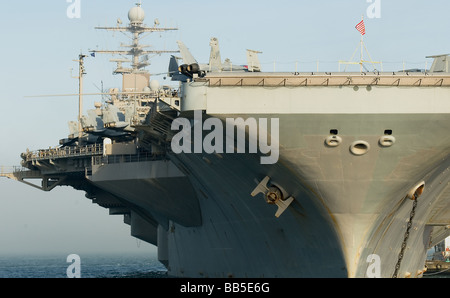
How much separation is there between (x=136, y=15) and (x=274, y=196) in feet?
108

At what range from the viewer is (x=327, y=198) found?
20.1 meters

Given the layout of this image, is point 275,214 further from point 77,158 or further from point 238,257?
point 77,158

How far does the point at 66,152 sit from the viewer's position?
39281mm

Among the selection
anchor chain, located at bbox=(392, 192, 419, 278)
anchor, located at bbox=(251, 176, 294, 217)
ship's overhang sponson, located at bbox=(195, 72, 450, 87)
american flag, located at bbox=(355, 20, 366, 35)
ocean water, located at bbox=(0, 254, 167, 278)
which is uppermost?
american flag, located at bbox=(355, 20, 366, 35)

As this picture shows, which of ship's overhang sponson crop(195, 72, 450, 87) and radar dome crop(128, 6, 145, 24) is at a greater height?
radar dome crop(128, 6, 145, 24)

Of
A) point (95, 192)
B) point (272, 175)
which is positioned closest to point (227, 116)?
point (272, 175)

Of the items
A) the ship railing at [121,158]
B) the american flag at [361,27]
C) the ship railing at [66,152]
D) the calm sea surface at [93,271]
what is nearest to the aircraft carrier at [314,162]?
the american flag at [361,27]

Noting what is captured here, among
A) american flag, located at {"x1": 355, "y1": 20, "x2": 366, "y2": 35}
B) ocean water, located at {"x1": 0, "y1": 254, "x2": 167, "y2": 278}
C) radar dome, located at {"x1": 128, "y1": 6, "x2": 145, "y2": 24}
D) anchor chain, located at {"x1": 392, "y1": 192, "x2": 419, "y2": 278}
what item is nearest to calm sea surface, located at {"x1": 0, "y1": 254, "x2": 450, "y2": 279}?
ocean water, located at {"x1": 0, "y1": 254, "x2": 167, "y2": 278}

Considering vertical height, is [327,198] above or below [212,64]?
below

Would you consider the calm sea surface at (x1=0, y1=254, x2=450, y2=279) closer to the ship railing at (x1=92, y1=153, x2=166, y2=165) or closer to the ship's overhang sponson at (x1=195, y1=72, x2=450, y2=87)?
the ship railing at (x1=92, y1=153, x2=166, y2=165)

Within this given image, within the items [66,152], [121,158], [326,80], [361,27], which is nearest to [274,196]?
[326,80]

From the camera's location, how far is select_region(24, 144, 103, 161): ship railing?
37.0 m

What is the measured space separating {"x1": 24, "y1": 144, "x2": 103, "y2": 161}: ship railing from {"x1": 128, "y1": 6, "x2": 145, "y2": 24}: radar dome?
525 inches

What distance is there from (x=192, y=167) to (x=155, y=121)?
6.14 feet
